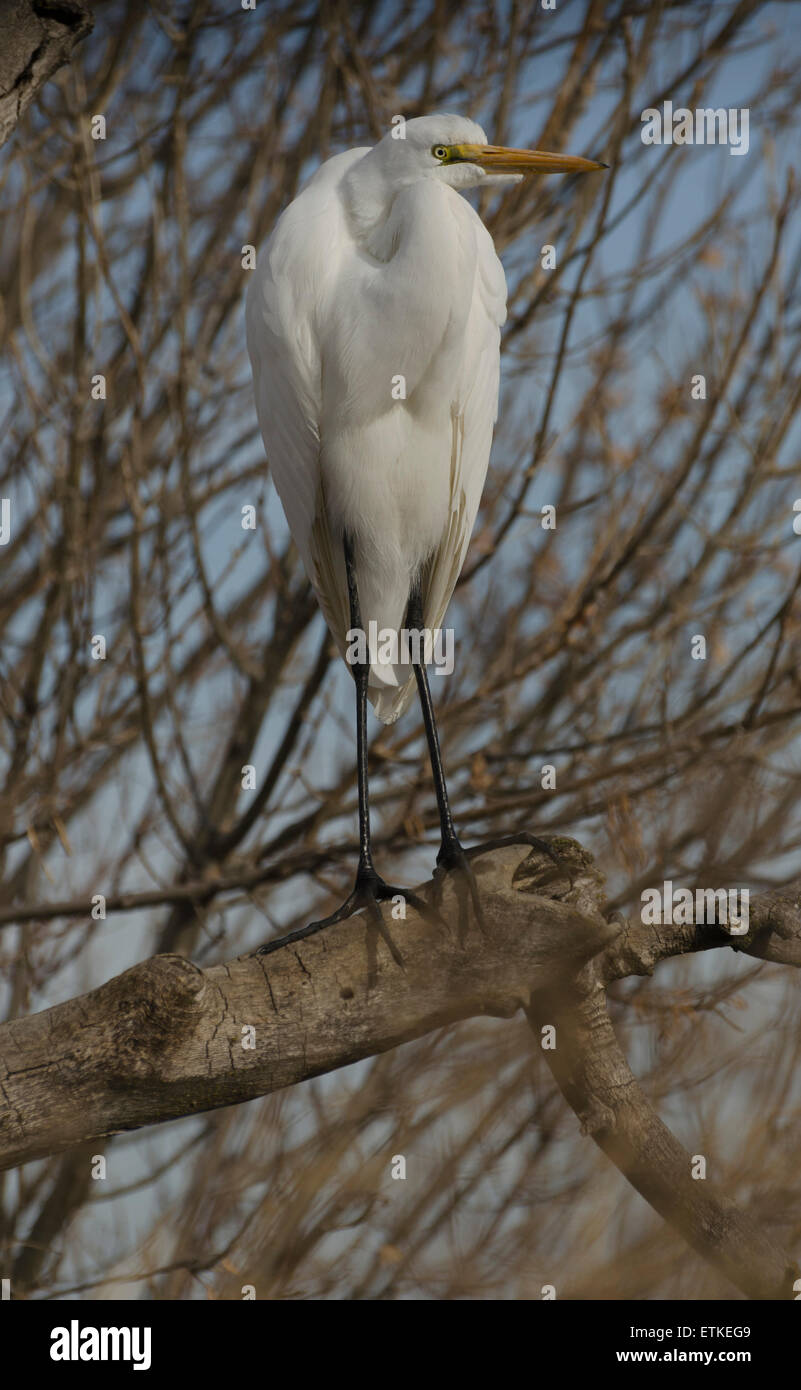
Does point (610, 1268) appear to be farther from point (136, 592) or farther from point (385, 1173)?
point (136, 592)

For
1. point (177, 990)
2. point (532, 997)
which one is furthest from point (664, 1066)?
point (177, 990)

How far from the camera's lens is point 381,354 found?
2350mm

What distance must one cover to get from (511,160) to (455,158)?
10 centimetres

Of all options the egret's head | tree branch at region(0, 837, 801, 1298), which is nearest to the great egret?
the egret's head

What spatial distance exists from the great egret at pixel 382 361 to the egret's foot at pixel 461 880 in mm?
13

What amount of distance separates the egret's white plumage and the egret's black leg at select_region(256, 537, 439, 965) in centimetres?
8

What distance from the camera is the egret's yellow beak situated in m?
2.34

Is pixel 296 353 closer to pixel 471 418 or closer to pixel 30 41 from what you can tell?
pixel 471 418

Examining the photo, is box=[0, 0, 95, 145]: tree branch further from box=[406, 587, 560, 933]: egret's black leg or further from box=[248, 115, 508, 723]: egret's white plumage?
box=[406, 587, 560, 933]: egret's black leg

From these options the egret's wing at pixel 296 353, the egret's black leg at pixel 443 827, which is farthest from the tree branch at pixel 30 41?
the egret's black leg at pixel 443 827

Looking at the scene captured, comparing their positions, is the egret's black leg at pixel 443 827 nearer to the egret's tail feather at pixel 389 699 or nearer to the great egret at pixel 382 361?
the great egret at pixel 382 361

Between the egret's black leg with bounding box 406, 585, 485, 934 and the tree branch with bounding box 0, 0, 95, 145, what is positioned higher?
the tree branch with bounding box 0, 0, 95, 145

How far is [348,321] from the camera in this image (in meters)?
2.37

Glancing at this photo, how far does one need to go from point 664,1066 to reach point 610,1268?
0.44 metres
